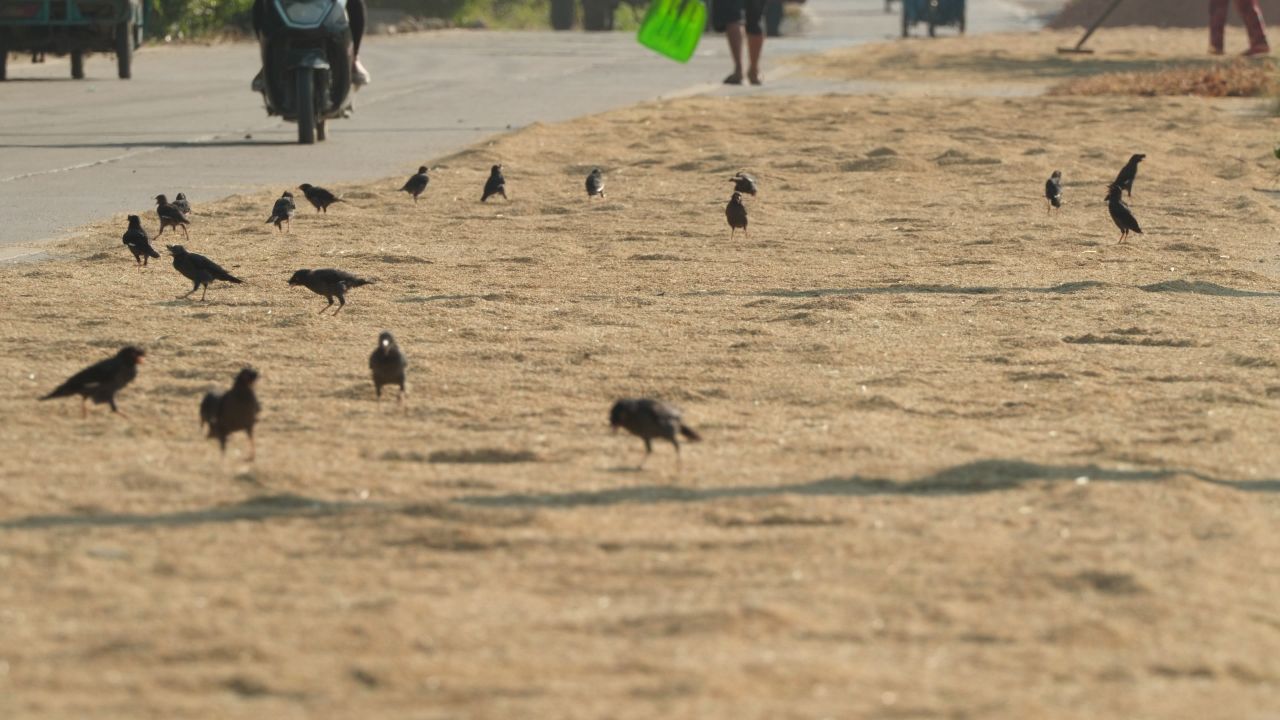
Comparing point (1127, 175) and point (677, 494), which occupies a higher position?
point (1127, 175)

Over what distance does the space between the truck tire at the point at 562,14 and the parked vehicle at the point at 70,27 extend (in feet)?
89.9

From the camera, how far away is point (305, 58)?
62.8ft

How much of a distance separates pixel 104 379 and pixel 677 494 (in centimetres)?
230

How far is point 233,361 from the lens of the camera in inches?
355

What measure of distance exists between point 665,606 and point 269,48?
15.1 m

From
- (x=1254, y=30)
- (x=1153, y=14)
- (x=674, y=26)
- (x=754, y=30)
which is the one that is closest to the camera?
(x=674, y=26)

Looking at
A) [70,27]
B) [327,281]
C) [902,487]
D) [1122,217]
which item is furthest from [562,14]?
[902,487]

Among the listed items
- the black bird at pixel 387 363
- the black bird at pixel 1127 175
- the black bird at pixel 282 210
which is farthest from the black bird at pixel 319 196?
the black bird at pixel 387 363

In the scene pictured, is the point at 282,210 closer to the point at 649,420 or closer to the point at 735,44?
the point at 649,420

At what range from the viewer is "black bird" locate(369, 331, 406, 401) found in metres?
7.87

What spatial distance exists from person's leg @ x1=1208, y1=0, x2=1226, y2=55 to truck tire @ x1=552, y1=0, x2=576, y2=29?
23757mm

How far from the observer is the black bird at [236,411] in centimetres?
698

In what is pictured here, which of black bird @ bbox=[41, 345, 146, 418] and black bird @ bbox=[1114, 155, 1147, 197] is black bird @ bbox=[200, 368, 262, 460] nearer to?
black bird @ bbox=[41, 345, 146, 418]

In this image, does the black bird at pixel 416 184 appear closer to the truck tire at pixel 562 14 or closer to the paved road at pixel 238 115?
the paved road at pixel 238 115
